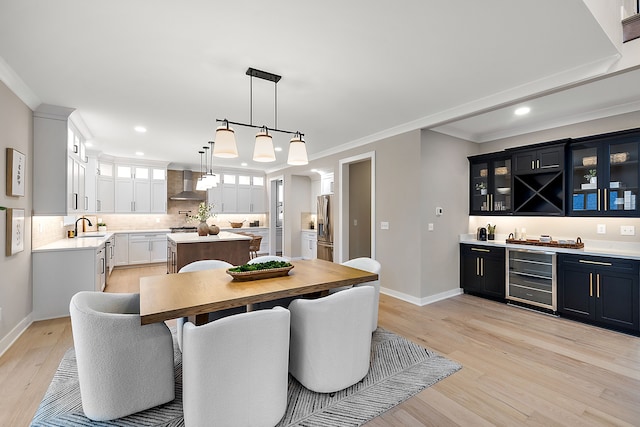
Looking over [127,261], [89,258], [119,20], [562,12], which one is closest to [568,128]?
[562,12]

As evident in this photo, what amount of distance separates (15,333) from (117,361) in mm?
2311

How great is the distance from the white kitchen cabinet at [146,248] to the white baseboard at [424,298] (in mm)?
5548

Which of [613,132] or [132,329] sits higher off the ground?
[613,132]

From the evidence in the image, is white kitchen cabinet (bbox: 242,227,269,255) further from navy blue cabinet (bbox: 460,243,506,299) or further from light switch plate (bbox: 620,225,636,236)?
light switch plate (bbox: 620,225,636,236)

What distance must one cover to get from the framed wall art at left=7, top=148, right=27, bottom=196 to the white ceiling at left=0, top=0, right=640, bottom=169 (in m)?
0.74

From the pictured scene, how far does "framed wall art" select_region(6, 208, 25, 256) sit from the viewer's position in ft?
9.38

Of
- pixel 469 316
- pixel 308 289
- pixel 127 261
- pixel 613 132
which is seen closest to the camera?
pixel 308 289

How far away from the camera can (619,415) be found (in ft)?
6.35

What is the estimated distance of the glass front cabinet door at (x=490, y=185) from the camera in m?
4.49

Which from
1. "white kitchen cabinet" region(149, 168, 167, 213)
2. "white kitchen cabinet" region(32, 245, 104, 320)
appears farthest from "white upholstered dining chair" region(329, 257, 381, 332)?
"white kitchen cabinet" region(149, 168, 167, 213)

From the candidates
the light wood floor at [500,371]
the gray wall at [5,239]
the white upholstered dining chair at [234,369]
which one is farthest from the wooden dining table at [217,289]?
the gray wall at [5,239]

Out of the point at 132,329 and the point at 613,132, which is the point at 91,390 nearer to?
the point at 132,329

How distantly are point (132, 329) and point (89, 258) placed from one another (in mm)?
2789

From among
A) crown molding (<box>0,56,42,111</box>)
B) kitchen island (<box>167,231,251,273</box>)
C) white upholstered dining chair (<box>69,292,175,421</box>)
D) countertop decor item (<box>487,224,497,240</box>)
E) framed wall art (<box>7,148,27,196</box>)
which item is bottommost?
white upholstered dining chair (<box>69,292,175,421</box>)
